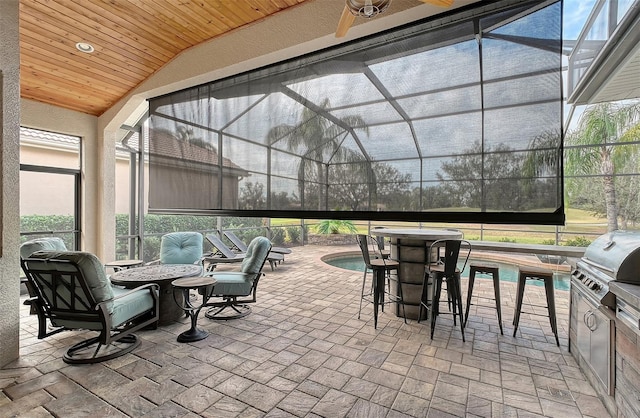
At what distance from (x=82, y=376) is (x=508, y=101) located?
14.1ft

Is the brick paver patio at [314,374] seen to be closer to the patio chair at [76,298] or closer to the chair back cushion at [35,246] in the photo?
the patio chair at [76,298]

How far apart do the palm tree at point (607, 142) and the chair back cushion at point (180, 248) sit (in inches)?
336

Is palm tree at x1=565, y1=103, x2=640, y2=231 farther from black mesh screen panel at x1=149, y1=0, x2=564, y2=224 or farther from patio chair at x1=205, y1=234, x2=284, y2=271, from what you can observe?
patio chair at x1=205, y1=234, x2=284, y2=271

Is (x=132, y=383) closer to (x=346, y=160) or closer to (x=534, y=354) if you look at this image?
(x=346, y=160)

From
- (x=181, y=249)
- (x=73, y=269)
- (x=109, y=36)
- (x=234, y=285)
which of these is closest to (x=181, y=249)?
(x=181, y=249)

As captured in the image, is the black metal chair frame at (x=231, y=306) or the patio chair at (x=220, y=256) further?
the patio chair at (x=220, y=256)

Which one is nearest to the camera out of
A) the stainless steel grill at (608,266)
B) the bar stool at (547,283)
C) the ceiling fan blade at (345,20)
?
the stainless steel grill at (608,266)

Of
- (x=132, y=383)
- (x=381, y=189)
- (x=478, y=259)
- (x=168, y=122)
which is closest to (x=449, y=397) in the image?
(x=381, y=189)

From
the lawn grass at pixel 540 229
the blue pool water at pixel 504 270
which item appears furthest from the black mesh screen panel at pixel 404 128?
the blue pool water at pixel 504 270

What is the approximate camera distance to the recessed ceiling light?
152 inches

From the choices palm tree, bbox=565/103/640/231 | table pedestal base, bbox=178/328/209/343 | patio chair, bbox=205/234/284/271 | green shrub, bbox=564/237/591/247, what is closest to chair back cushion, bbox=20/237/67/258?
table pedestal base, bbox=178/328/209/343

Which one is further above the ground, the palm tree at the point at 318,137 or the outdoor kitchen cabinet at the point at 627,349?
the palm tree at the point at 318,137

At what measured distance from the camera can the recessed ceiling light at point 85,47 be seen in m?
3.85

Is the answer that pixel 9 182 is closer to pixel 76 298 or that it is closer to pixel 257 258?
pixel 76 298
